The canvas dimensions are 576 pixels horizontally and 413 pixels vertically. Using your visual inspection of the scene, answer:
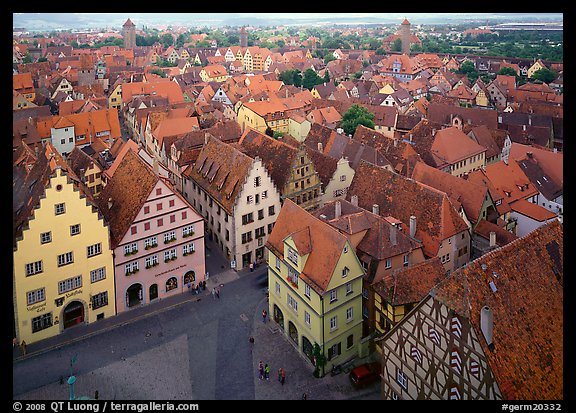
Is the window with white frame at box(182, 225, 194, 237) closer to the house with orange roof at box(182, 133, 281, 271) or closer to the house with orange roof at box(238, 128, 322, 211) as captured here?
the house with orange roof at box(182, 133, 281, 271)

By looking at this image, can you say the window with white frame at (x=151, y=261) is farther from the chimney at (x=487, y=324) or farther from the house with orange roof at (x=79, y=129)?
the house with orange roof at (x=79, y=129)

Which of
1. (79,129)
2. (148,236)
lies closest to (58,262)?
(148,236)

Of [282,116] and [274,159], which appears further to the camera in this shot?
[282,116]

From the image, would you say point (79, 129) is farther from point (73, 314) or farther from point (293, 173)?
point (73, 314)

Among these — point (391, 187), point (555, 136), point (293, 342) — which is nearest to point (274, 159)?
point (391, 187)

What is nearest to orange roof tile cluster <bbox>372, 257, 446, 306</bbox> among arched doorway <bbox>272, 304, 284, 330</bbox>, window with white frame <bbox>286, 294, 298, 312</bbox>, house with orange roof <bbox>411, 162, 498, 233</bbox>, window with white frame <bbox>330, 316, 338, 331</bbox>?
window with white frame <bbox>330, 316, 338, 331</bbox>
